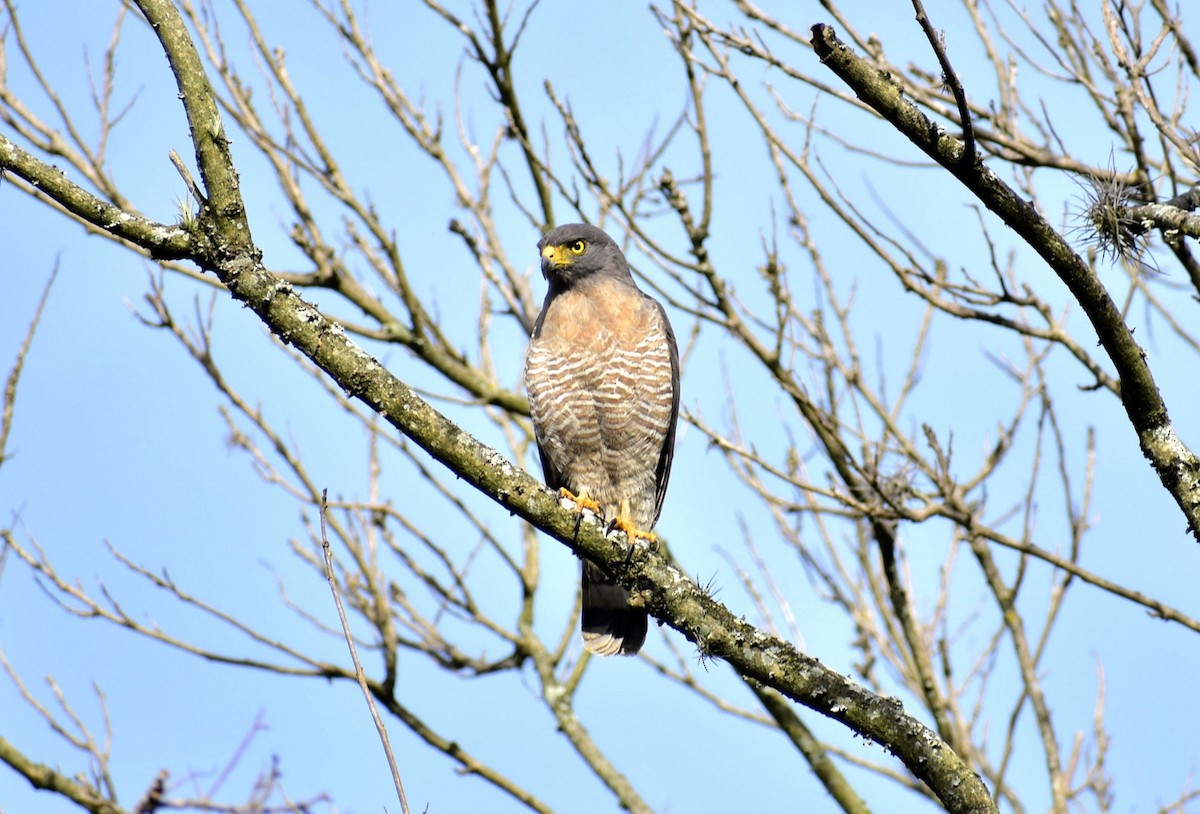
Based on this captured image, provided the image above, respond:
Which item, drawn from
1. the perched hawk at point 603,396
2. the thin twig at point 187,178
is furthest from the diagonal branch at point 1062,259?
the perched hawk at point 603,396

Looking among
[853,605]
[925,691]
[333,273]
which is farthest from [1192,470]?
Answer: [333,273]

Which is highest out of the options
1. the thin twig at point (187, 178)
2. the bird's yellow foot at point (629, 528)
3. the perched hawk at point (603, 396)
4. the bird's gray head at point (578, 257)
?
the bird's gray head at point (578, 257)

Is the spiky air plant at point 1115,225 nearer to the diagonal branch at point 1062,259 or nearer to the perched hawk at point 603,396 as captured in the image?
the diagonal branch at point 1062,259

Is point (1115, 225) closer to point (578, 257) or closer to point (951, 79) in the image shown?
point (951, 79)

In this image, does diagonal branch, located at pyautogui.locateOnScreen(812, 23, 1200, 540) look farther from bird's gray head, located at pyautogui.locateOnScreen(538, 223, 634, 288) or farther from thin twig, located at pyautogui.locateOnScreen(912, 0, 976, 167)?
bird's gray head, located at pyautogui.locateOnScreen(538, 223, 634, 288)

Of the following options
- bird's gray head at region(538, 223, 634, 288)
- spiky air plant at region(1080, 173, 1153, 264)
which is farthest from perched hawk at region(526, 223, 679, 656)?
spiky air plant at region(1080, 173, 1153, 264)

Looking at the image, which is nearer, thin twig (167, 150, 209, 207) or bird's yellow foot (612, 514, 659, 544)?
thin twig (167, 150, 209, 207)

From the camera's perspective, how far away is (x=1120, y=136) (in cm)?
545

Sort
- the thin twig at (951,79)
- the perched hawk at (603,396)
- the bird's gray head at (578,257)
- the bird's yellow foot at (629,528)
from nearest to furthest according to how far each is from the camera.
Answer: the thin twig at (951,79), the bird's yellow foot at (629,528), the perched hawk at (603,396), the bird's gray head at (578,257)

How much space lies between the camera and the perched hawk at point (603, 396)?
Result: 588 cm

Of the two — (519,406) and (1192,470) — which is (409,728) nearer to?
(519,406)

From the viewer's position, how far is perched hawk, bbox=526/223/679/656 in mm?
5883

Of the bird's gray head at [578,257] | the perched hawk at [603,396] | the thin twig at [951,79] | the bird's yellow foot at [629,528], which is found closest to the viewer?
the thin twig at [951,79]

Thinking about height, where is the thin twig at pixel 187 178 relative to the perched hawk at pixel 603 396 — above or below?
below
